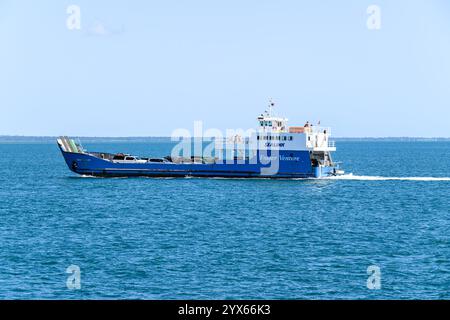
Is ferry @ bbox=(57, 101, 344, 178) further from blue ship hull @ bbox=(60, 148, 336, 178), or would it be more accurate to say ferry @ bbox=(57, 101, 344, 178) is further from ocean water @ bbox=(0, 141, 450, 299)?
ocean water @ bbox=(0, 141, 450, 299)

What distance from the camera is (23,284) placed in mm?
34969

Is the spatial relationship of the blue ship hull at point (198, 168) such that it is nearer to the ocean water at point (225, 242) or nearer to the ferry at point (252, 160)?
the ferry at point (252, 160)

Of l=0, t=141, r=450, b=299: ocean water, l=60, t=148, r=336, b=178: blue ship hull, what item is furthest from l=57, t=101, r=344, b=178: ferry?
l=0, t=141, r=450, b=299: ocean water

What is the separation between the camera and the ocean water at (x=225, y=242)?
34.7 m

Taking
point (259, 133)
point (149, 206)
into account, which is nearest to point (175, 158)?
point (259, 133)

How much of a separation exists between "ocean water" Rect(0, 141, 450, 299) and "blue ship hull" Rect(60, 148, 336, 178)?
4606 mm

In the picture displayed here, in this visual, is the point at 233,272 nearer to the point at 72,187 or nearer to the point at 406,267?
the point at 406,267

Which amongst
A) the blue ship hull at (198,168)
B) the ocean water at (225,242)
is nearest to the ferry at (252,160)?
the blue ship hull at (198,168)

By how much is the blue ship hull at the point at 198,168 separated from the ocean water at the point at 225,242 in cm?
461

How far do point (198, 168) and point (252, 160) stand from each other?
7351mm

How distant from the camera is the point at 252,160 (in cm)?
9300

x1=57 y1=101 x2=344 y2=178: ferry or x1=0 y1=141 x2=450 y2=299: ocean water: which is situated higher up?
x1=57 y1=101 x2=344 y2=178: ferry

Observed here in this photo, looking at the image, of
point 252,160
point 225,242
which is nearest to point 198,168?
point 252,160

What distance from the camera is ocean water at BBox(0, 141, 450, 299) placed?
3472 centimetres
